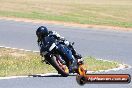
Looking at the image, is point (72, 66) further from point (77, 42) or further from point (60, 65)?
point (77, 42)

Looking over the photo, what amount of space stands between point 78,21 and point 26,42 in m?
15.8

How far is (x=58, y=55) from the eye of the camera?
4.68 meters

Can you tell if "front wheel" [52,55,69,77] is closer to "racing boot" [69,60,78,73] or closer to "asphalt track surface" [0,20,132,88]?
"racing boot" [69,60,78,73]

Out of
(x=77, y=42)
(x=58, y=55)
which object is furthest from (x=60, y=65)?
(x=77, y=42)

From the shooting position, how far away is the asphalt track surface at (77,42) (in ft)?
41.9

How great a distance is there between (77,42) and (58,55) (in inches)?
904

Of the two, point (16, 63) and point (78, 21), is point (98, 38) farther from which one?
point (16, 63)

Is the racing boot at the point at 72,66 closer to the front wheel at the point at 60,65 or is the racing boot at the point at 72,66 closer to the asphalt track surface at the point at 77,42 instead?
the front wheel at the point at 60,65

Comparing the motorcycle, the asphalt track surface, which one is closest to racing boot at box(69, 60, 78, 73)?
the motorcycle

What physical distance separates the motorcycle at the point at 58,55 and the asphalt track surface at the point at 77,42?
7242 millimetres

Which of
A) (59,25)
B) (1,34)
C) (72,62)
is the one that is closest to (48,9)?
(59,25)

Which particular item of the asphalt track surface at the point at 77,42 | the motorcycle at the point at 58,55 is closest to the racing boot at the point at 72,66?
the motorcycle at the point at 58,55

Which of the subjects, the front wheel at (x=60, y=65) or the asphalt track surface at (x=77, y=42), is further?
the asphalt track surface at (x=77, y=42)

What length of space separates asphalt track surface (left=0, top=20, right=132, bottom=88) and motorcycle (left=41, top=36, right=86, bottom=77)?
23.8ft
